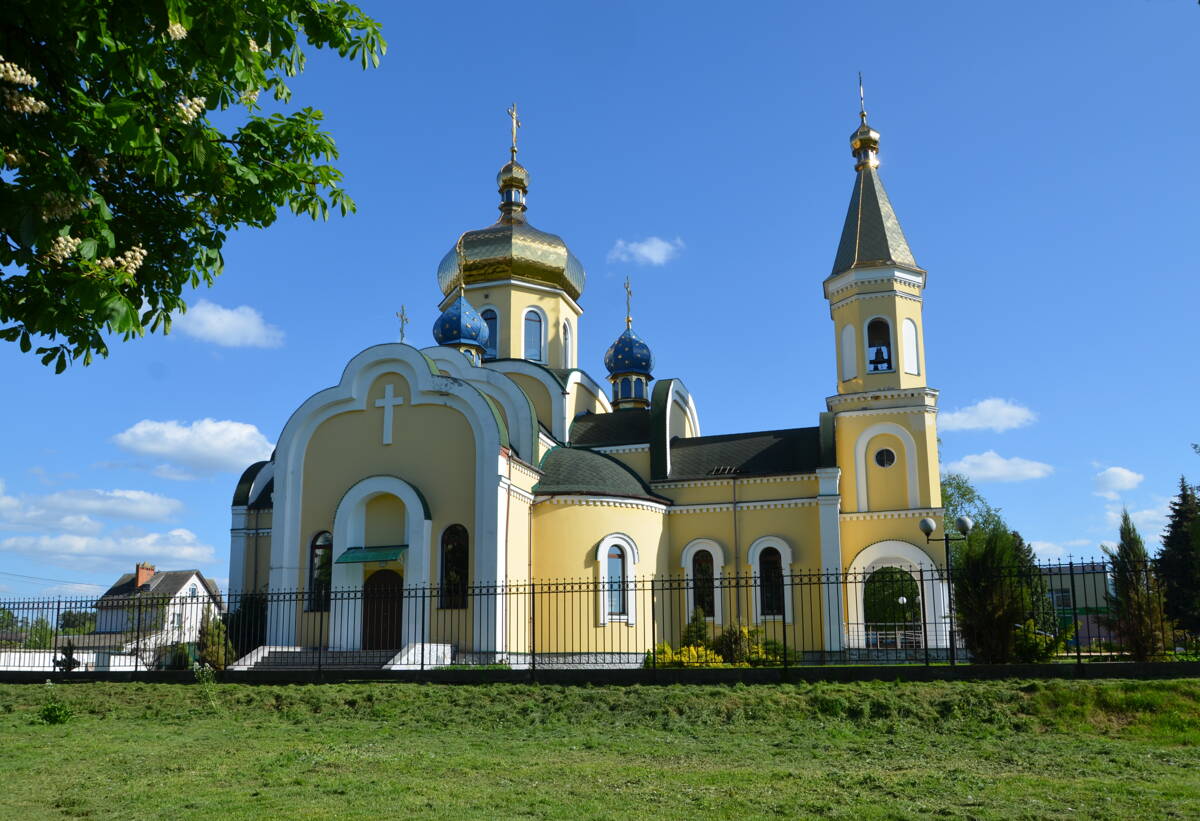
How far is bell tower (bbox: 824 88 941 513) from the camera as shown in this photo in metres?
21.0

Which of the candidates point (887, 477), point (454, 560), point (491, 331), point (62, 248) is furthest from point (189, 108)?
point (491, 331)

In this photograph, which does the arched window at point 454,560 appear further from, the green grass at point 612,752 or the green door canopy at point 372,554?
the green grass at point 612,752

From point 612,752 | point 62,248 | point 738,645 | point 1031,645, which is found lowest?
point 612,752

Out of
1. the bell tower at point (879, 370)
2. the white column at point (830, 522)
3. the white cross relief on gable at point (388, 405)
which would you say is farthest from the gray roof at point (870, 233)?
the white cross relief on gable at point (388, 405)

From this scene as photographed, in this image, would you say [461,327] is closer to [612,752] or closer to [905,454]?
[905,454]

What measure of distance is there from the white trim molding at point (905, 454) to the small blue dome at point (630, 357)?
27.1 ft

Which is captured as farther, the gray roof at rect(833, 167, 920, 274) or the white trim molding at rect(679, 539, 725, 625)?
the gray roof at rect(833, 167, 920, 274)

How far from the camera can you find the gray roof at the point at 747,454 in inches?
861

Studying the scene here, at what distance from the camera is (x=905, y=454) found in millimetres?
21094

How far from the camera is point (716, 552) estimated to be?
21.6 m

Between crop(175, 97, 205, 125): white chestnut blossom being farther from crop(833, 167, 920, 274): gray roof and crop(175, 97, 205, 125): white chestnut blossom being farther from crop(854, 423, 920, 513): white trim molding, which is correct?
crop(833, 167, 920, 274): gray roof

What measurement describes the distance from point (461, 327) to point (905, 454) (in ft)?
35.2

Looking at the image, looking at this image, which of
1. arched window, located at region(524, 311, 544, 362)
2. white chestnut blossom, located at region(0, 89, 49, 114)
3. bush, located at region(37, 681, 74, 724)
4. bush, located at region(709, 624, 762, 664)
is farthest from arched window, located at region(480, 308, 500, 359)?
white chestnut blossom, located at region(0, 89, 49, 114)

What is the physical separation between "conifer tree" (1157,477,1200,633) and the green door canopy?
17.8m
